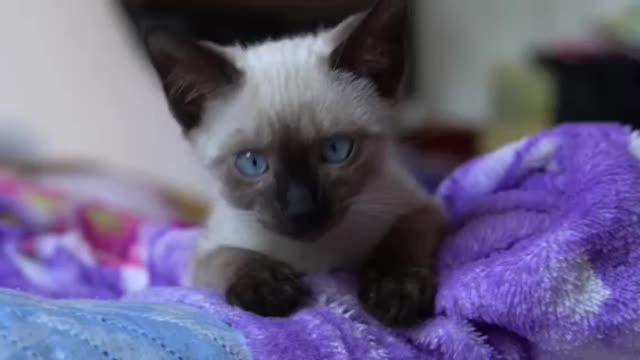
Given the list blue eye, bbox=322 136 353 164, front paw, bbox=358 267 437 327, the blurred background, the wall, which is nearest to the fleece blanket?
front paw, bbox=358 267 437 327

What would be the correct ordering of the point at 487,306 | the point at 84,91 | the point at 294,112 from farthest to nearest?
the point at 84,91
the point at 294,112
the point at 487,306

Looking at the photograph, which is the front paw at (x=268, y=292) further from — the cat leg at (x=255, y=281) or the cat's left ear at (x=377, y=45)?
the cat's left ear at (x=377, y=45)

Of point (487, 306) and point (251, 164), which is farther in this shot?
point (251, 164)

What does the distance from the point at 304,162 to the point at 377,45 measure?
159 mm

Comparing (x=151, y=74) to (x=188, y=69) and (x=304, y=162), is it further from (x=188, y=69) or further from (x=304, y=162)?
(x=304, y=162)

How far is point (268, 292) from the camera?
0.84m

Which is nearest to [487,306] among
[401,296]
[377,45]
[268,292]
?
[401,296]

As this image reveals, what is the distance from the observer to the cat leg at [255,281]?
831 millimetres

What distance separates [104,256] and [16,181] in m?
0.50

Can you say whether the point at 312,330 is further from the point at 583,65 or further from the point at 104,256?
the point at 583,65

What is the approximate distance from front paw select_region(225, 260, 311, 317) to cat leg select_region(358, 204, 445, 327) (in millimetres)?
63

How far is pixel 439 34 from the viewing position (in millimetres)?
3137

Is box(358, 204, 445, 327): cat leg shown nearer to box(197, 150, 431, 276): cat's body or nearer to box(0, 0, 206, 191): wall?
box(197, 150, 431, 276): cat's body

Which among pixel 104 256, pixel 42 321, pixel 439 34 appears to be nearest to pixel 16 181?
pixel 104 256
